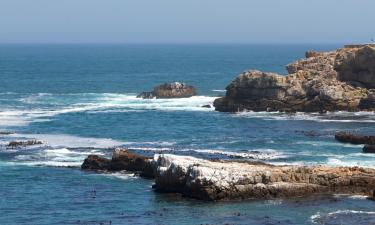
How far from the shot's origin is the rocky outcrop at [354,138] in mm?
83562

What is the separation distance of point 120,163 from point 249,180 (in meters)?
15.4

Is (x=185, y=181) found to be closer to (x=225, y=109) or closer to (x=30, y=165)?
(x=30, y=165)

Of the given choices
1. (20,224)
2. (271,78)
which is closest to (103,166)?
(20,224)

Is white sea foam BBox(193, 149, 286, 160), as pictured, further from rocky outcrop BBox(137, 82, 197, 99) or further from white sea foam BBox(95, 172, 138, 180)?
rocky outcrop BBox(137, 82, 197, 99)

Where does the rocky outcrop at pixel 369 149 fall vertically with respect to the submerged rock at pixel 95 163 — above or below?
above

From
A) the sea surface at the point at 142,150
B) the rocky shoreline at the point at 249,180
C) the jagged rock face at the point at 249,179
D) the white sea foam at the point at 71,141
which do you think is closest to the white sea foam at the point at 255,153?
the sea surface at the point at 142,150

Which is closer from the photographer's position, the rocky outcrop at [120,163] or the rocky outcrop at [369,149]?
the rocky outcrop at [120,163]

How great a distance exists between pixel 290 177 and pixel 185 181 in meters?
7.72

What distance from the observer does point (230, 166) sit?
202 feet

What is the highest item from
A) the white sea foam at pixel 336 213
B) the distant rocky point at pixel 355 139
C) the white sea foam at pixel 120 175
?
the distant rocky point at pixel 355 139

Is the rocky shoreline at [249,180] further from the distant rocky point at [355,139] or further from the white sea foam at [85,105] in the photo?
the white sea foam at [85,105]

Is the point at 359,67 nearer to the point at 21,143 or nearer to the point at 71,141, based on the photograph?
the point at 71,141

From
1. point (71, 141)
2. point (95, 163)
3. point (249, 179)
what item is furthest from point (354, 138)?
point (71, 141)

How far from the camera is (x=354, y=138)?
85375 millimetres
